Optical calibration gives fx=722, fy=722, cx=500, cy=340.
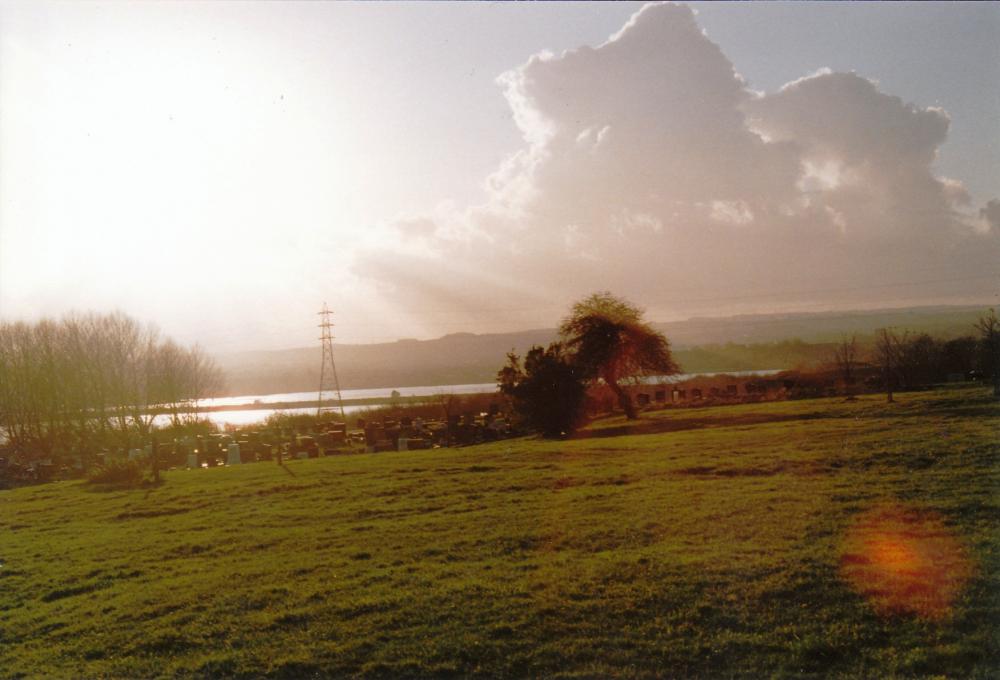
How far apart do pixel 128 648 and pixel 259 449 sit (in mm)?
27227

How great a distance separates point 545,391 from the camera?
3397 cm

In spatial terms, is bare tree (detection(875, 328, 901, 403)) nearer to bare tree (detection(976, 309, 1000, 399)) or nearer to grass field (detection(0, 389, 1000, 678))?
bare tree (detection(976, 309, 1000, 399))

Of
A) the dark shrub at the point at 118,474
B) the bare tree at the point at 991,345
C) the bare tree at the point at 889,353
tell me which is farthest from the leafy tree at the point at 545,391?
the bare tree at the point at 991,345

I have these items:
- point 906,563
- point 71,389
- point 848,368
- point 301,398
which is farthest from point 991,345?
point 301,398

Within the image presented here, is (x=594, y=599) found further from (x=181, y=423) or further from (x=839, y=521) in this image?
(x=181, y=423)

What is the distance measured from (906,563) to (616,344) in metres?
34.1

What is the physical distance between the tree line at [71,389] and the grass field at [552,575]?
1261 inches

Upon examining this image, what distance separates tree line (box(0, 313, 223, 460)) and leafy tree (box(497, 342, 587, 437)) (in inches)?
936

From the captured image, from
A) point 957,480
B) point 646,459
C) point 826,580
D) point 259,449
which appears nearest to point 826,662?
point 826,580

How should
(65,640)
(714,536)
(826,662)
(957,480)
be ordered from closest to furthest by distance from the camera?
(826,662), (65,640), (714,536), (957,480)

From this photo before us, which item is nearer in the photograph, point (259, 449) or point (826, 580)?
point (826, 580)

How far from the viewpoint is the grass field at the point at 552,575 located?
270 inches

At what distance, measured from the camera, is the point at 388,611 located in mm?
8242

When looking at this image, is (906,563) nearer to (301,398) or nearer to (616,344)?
(616,344)
